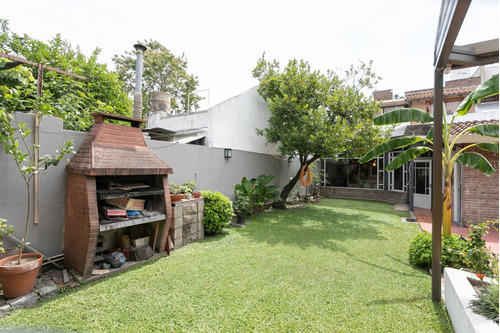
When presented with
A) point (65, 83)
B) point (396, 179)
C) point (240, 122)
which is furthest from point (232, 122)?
point (396, 179)

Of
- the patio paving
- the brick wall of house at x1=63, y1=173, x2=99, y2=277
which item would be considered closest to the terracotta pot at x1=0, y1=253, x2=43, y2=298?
the brick wall of house at x1=63, y1=173, x2=99, y2=277

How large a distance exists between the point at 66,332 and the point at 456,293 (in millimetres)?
4722

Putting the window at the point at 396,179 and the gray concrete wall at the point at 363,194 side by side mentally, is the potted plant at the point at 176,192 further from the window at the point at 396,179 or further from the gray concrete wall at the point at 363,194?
the window at the point at 396,179

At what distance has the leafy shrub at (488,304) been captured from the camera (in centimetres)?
222

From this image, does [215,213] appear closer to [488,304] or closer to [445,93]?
[488,304]

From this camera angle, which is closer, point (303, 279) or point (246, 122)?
point (303, 279)

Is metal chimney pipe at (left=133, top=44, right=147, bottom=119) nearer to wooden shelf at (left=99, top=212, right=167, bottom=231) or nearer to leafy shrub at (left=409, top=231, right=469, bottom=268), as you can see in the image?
wooden shelf at (left=99, top=212, right=167, bottom=231)

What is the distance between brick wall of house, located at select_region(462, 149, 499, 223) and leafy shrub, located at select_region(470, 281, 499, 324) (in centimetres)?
793

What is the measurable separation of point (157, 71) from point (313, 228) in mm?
21247

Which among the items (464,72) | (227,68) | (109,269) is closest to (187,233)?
(109,269)

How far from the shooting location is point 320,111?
8977mm

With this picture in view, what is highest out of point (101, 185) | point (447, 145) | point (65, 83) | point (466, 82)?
point (466, 82)

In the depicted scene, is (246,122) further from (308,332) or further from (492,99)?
(492,99)

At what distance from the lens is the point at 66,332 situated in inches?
106
